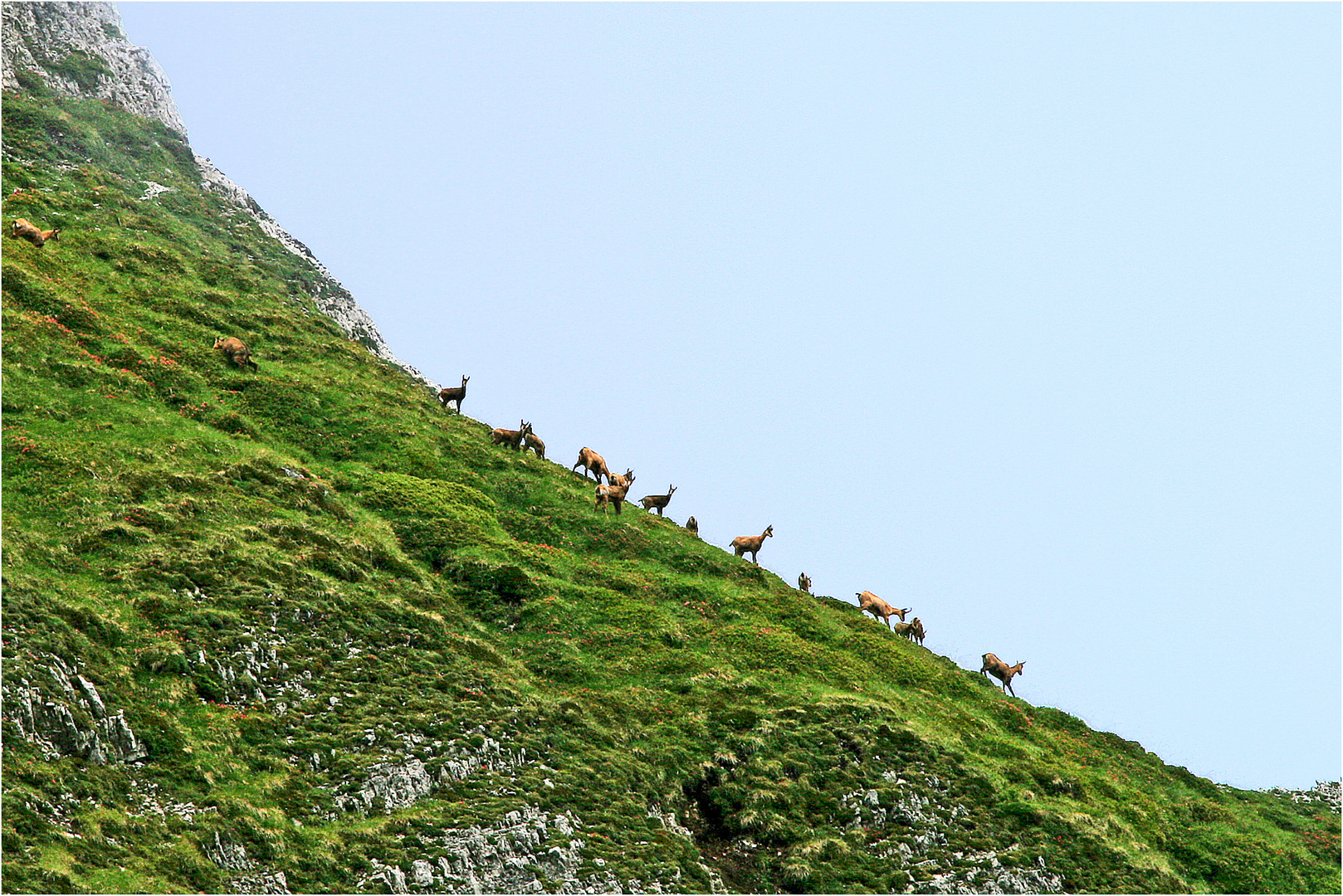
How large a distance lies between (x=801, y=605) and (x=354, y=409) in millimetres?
26560

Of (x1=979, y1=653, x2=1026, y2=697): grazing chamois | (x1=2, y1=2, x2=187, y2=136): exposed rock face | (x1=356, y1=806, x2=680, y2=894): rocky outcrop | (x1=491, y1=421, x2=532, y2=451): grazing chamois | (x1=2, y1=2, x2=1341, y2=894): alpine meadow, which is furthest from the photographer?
(x1=2, y1=2, x2=187, y2=136): exposed rock face

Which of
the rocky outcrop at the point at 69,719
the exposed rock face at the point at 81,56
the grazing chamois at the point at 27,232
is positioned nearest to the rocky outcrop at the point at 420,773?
the rocky outcrop at the point at 69,719

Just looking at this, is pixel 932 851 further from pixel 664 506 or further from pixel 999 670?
pixel 664 506

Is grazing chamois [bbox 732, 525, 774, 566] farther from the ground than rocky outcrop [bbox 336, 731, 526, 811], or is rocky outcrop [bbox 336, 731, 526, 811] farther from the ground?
grazing chamois [bbox 732, 525, 774, 566]

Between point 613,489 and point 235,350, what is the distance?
70.7 ft

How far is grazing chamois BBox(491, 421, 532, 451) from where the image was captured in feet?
189

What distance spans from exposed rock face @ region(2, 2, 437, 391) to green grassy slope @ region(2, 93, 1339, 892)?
3077cm

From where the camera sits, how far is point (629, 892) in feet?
88.7

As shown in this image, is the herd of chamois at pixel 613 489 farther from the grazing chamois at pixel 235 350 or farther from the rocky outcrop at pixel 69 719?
the rocky outcrop at pixel 69 719

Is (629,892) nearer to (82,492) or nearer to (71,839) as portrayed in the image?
(71,839)

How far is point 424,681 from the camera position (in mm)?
32062

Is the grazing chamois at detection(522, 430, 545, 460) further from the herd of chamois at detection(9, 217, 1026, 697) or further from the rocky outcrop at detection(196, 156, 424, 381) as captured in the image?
the rocky outcrop at detection(196, 156, 424, 381)

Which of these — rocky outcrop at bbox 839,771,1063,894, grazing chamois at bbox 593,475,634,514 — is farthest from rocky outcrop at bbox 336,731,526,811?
grazing chamois at bbox 593,475,634,514

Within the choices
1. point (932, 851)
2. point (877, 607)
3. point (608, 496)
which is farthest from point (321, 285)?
point (932, 851)
